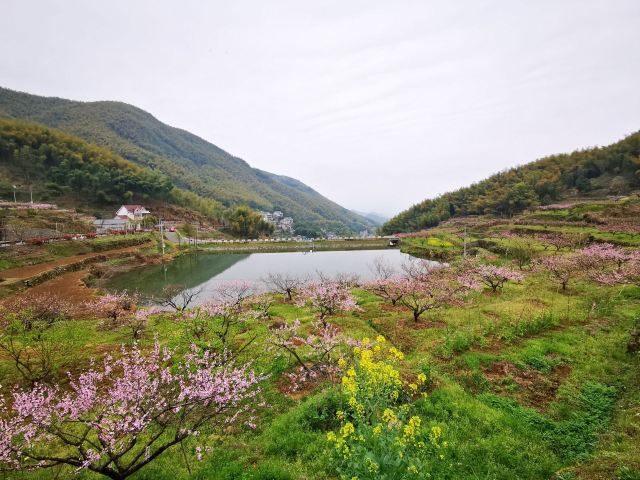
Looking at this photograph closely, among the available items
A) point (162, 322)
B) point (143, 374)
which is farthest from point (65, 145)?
point (143, 374)

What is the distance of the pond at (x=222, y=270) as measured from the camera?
103 feet

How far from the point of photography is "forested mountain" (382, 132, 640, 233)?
6512 cm

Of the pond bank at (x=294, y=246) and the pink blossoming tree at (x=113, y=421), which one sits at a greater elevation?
the pond bank at (x=294, y=246)

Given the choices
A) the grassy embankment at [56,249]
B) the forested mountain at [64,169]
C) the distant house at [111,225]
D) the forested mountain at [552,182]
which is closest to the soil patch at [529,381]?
the grassy embankment at [56,249]

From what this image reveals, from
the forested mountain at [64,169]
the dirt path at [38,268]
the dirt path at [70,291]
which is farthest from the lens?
the forested mountain at [64,169]

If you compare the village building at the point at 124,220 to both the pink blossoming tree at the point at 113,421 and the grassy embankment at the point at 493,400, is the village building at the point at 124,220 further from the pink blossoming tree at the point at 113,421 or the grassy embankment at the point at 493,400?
the pink blossoming tree at the point at 113,421

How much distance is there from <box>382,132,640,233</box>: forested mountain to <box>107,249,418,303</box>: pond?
165 ft

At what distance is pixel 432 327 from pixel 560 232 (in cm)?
3788

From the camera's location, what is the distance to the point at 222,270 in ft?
135

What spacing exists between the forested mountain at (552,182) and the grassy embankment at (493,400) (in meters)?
68.9

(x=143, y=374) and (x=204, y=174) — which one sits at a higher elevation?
(x=204, y=174)

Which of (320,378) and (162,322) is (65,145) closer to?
(162,322)

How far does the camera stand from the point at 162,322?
1852 centimetres

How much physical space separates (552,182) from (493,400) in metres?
86.4
